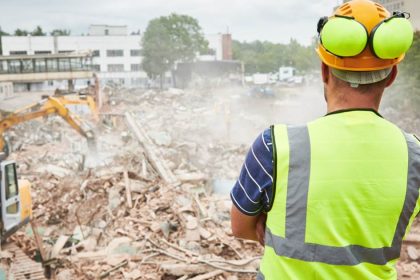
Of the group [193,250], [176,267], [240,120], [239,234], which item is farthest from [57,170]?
[239,234]

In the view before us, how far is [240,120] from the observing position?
79.3ft

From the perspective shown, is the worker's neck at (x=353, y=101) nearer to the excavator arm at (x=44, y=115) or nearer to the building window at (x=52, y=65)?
the excavator arm at (x=44, y=115)

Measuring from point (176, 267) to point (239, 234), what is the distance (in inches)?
176

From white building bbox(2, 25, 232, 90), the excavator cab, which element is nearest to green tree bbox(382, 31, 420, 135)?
the excavator cab

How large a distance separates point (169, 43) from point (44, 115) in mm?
41873

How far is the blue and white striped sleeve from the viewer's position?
1547 mm

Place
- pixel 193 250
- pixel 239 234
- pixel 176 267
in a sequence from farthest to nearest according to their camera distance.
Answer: pixel 193 250
pixel 176 267
pixel 239 234

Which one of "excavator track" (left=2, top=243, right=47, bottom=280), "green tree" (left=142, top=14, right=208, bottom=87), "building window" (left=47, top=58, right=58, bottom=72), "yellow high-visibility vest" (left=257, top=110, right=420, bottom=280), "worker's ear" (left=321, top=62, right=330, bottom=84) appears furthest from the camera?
"green tree" (left=142, top=14, right=208, bottom=87)

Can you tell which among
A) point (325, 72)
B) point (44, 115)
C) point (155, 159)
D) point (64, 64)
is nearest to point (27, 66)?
point (64, 64)

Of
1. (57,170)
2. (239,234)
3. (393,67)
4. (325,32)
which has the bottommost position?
(57,170)

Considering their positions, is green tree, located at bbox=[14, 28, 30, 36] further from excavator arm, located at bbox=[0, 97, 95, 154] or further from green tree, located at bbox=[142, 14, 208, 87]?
excavator arm, located at bbox=[0, 97, 95, 154]

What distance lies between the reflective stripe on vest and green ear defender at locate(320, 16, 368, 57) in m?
0.29

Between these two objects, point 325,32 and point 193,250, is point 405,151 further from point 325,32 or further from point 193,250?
point 193,250

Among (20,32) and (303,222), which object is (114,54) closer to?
(20,32)
